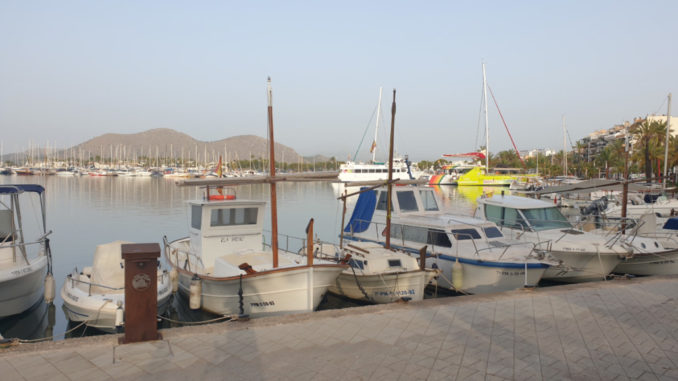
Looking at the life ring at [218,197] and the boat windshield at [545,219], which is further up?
the life ring at [218,197]

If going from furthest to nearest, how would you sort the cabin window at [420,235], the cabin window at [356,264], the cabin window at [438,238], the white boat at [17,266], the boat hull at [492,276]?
the cabin window at [420,235] < the cabin window at [438,238] < the boat hull at [492,276] < the cabin window at [356,264] < the white boat at [17,266]

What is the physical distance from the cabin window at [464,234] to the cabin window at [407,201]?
256cm

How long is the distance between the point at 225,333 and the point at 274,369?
5.69 ft

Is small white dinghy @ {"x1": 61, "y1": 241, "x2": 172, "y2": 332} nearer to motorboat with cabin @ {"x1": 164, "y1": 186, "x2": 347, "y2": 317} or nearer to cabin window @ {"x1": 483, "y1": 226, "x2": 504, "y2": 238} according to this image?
motorboat with cabin @ {"x1": 164, "y1": 186, "x2": 347, "y2": 317}

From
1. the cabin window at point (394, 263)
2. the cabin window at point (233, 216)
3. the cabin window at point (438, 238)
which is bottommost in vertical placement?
the cabin window at point (394, 263)

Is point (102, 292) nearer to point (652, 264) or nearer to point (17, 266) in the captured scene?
point (17, 266)

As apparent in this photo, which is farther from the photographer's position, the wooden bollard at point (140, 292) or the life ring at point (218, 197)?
the life ring at point (218, 197)

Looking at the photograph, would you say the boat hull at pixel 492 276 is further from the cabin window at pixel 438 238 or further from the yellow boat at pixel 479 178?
the yellow boat at pixel 479 178

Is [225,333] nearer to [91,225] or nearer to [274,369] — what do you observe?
[274,369]

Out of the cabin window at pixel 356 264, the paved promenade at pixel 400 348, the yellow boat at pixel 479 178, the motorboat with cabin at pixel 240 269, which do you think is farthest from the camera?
the yellow boat at pixel 479 178

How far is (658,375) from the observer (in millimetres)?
6094

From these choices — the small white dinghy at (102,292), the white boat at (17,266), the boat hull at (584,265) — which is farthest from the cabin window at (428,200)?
the white boat at (17,266)

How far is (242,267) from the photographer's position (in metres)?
10.6

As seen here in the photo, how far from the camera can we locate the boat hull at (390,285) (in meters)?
12.4
